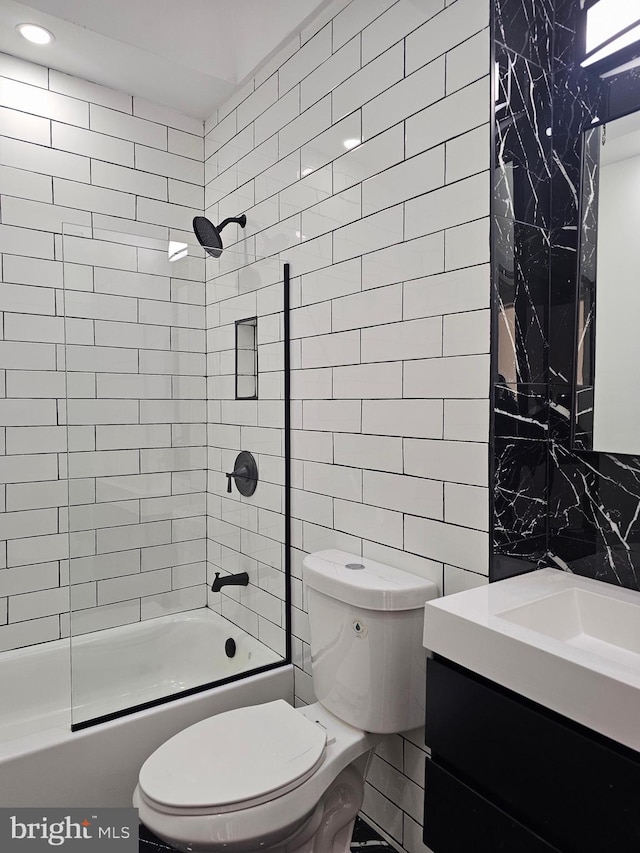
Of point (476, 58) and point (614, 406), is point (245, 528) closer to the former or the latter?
point (614, 406)

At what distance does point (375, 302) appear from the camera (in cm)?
175

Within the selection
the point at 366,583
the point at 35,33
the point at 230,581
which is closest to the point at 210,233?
the point at 35,33

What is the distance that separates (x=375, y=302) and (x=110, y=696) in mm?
1525

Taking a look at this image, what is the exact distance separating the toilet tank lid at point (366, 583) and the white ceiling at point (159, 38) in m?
1.80

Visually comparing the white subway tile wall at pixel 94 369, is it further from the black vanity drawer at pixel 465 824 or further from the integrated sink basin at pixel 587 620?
the integrated sink basin at pixel 587 620

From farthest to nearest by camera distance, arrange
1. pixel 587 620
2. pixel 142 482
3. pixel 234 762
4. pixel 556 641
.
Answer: pixel 142 482, pixel 234 762, pixel 587 620, pixel 556 641

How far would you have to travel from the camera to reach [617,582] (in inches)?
53.2

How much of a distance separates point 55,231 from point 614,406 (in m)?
2.18

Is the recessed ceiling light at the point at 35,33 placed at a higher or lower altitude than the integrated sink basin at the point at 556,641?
higher

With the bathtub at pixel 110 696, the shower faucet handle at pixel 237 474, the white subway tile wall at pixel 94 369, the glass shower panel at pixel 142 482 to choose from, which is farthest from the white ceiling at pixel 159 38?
the bathtub at pixel 110 696

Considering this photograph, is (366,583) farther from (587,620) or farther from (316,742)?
(587,620)

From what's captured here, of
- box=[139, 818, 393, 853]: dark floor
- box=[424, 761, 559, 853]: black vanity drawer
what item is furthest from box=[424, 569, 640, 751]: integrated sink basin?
box=[139, 818, 393, 853]: dark floor

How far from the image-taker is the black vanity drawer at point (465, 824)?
1.02 m

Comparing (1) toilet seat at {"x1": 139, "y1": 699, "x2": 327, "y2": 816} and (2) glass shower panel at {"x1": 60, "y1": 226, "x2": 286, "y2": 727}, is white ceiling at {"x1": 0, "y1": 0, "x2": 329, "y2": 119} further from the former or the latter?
Result: (1) toilet seat at {"x1": 139, "y1": 699, "x2": 327, "y2": 816}
